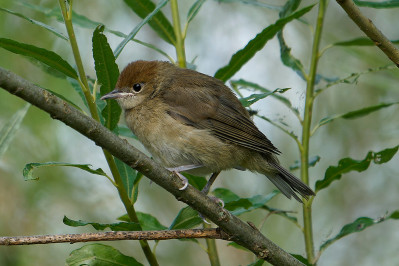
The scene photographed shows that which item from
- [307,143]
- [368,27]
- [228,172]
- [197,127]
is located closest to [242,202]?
[307,143]

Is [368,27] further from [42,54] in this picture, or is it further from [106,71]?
[42,54]

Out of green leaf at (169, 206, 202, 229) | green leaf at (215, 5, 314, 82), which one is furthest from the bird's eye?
green leaf at (169, 206, 202, 229)

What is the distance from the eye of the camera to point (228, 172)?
6.55 metres

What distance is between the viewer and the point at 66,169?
5.57m

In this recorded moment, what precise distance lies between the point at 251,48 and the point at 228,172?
312 cm

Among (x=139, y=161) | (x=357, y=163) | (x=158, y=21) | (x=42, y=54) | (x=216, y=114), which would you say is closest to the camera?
(x=139, y=161)

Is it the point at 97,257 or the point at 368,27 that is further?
the point at 97,257

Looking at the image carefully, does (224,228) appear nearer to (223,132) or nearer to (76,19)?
(223,132)

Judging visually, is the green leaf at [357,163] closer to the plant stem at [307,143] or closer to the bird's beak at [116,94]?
the plant stem at [307,143]

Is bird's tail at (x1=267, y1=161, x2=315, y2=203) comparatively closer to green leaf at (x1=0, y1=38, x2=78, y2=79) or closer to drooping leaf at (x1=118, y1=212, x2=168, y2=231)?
drooping leaf at (x1=118, y1=212, x2=168, y2=231)

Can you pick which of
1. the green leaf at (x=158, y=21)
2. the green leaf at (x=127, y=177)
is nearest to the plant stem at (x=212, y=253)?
the green leaf at (x=127, y=177)

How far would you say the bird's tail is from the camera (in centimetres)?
358

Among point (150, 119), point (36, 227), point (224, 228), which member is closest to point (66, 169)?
point (36, 227)

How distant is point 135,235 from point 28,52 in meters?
1.06
